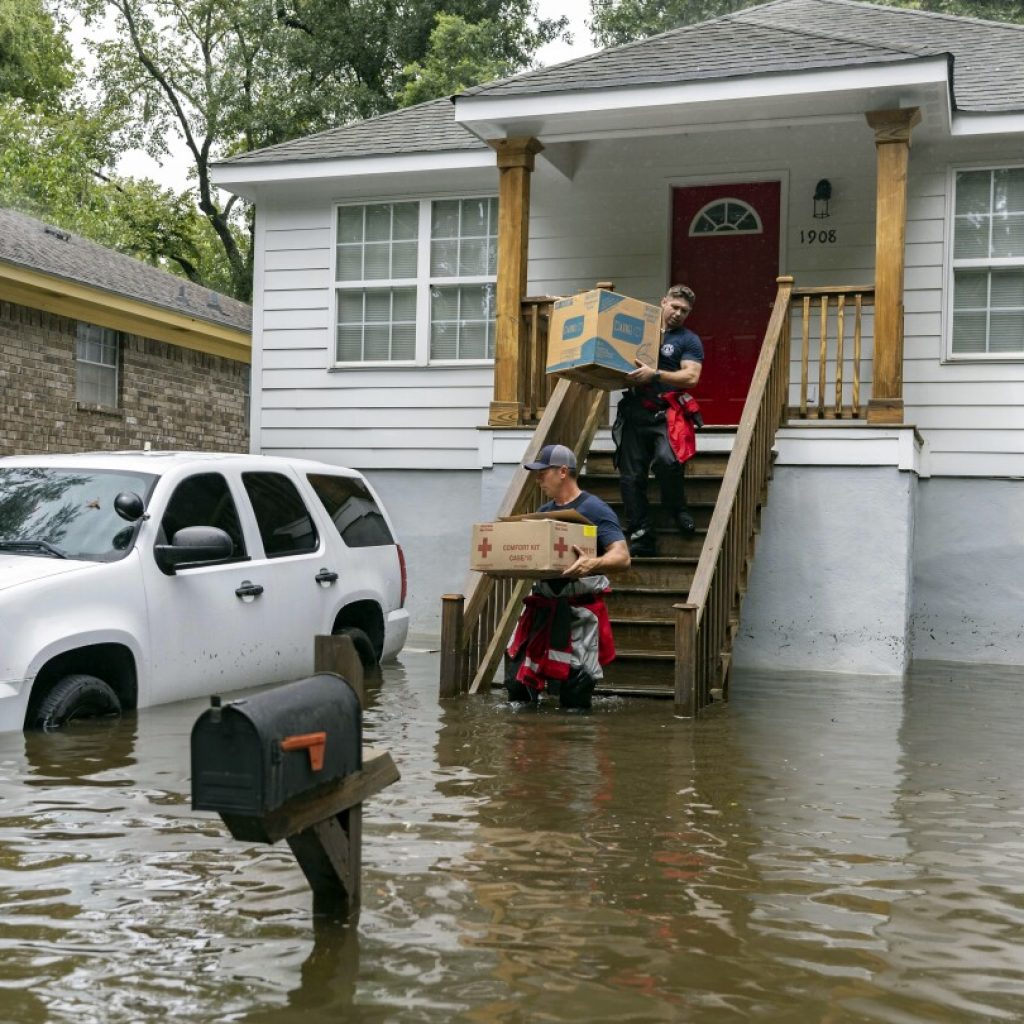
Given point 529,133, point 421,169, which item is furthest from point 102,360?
point 529,133

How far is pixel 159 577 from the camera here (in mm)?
8172

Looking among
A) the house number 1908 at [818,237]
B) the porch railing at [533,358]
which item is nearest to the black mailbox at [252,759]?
the porch railing at [533,358]

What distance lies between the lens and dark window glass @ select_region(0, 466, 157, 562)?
8031mm

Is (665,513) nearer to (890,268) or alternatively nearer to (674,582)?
(674,582)

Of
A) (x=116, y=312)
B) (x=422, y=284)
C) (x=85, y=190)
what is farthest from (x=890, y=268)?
(x=85, y=190)

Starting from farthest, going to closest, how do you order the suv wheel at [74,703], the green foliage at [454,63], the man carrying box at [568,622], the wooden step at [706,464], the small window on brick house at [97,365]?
1. the green foliage at [454,63]
2. the small window on brick house at [97,365]
3. the wooden step at [706,464]
4. the man carrying box at [568,622]
5. the suv wheel at [74,703]

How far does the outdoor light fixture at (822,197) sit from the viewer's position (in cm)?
1382

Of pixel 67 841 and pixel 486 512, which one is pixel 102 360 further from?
pixel 67 841

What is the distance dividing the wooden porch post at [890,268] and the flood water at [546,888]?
176 inches

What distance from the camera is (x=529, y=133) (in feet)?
43.5

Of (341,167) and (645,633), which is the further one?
(341,167)

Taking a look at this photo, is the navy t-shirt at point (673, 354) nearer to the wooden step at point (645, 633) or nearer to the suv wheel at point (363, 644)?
the wooden step at point (645, 633)

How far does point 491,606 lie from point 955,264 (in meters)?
5.96

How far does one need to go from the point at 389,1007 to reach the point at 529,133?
34.9 ft
